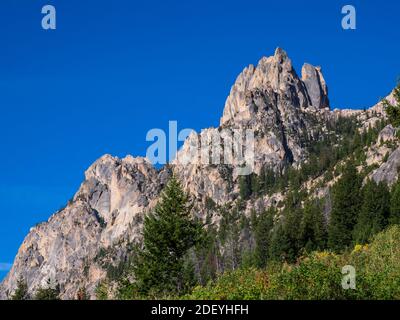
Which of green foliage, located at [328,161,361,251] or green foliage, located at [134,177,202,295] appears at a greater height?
green foliage, located at [328,161,361,251]

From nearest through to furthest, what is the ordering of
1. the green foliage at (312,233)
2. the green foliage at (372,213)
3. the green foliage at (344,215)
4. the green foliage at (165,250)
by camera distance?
1. the green foliage at (165,250)
2. the green foliage at (372,213)
3. the green foliage at (344,215)
4. the green foliage at (312,233)

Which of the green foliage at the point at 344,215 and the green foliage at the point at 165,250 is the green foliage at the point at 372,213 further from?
the green foliage at the point at 165,250

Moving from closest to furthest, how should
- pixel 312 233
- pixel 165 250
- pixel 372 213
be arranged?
pixel 165 250 → pixel 372 213 → pixel 312 233

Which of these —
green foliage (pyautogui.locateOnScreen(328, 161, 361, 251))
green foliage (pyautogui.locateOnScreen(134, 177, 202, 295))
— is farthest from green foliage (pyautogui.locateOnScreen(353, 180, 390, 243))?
green foliage (pyautogui.locateOnScreen(134, 177, 202, 295))

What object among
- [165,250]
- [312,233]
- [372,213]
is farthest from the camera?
[312,233]

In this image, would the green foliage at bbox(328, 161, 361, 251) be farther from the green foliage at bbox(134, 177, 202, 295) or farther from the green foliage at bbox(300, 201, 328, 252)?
the green foliage at bbox(134, 177, 202, 295)

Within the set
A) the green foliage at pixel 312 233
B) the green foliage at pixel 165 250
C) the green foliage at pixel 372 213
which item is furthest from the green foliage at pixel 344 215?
the green foliage at pixel 165 250

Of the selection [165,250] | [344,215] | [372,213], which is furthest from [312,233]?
[165,250]

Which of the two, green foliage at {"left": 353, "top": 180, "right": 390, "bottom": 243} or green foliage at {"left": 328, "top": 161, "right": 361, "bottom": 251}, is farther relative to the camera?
green foliage at {"left": 328, "top": 161, "right": 361, "bottom": 251}

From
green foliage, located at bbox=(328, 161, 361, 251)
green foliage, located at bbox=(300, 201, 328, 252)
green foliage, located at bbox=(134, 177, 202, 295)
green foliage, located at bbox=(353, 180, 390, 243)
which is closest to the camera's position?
green foliage, located at bbox=(134, 177, 202, 295)

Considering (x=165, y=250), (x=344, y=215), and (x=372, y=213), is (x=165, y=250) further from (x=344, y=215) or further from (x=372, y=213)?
(x=344, y=215)

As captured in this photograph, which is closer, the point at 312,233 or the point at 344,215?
the point at 344,215

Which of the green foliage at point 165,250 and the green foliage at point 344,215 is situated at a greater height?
the green foliage at point 344,215

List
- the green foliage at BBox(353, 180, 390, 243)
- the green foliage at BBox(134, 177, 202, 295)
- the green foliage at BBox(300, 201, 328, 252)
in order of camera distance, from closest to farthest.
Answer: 1. the green foliage at BBox(134, 177, 202, 295)
2. the green foliage at BBox(353, 180, 390, 243)
3. the green foliage at BBox(300, 201, 328, 252)
